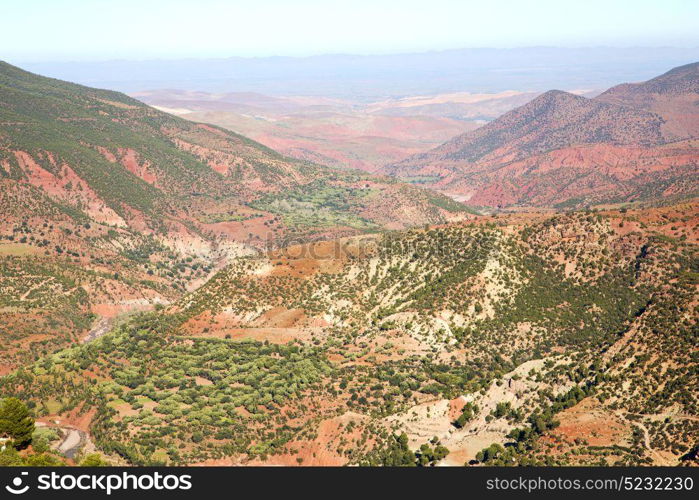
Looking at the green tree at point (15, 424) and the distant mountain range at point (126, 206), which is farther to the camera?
the distant mountain range at point (126, 206)

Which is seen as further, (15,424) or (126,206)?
(126,206)

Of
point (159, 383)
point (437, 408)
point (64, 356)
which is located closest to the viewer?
point (437, 408)

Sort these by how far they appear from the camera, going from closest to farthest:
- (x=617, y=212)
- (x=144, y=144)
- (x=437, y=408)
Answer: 1. (x=437, y=408)
2. (x=617, y=212)
3. (x=144, y=144)

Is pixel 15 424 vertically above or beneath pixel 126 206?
above

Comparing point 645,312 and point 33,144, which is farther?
point 33,144

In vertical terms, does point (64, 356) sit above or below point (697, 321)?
below

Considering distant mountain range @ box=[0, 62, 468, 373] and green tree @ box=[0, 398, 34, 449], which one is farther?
distant mountain range @ box=[0, 62, 468, 373]

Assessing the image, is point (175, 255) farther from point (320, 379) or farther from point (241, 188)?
point (320, 379)
